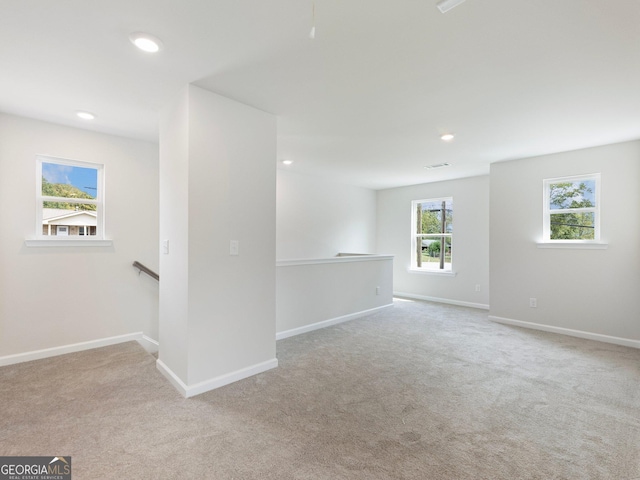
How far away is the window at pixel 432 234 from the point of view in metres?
6.50

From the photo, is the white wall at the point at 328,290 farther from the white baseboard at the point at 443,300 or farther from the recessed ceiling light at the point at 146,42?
the recessed ceiling light at the point at 146,42

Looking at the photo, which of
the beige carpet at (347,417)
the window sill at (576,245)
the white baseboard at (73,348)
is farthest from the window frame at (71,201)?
the window sill at (576,245)

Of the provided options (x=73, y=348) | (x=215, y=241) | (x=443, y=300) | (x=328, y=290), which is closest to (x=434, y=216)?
(x=443, y=300)

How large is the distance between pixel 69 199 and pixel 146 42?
2392 mm

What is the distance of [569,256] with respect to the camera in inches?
165

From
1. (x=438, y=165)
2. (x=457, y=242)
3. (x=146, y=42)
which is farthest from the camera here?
(x=457, y=242)

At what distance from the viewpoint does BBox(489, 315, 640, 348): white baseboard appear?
12.4 ft

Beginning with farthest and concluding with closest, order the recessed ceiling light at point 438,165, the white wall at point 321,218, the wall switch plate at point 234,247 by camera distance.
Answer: the white wall at point 321,218 < the recessed ceiling light at point 438,165 < the wall switch plate at point 234,247

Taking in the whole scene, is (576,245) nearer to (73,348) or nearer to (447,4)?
(447,4)

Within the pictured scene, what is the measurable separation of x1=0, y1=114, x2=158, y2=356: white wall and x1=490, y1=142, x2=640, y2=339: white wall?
496 centimetres

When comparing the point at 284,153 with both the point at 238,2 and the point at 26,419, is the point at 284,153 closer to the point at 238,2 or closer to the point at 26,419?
the point at 238,2

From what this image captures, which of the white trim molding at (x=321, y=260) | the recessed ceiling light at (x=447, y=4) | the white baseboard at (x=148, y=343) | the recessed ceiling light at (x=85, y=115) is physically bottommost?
the white baseboard at (x=148, y=343)

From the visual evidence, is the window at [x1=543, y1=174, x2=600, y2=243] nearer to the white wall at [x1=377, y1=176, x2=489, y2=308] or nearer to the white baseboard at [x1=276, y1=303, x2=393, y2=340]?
the white wall at [x1=377, y1=176, x2=489, y2=308]

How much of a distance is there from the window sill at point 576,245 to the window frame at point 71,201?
566 centimetres
